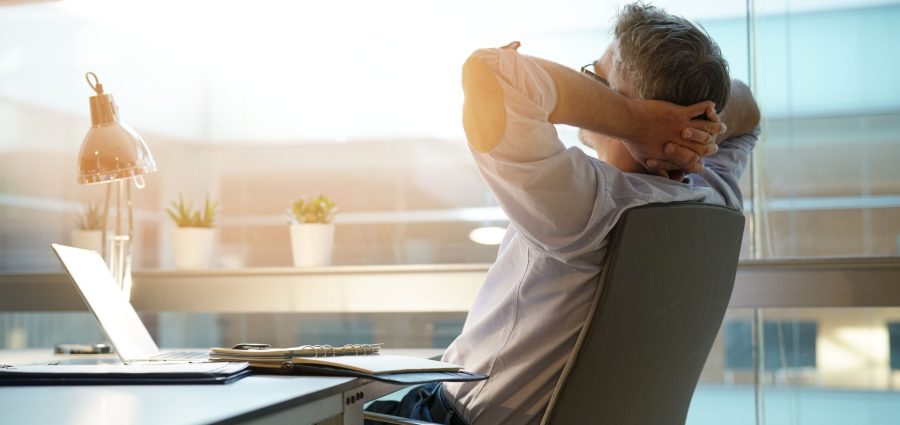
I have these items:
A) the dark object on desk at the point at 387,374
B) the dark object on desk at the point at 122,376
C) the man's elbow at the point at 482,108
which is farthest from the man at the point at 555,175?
the dark object on desk at the point at 122,376

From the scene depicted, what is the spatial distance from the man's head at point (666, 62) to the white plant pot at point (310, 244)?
1643 millimetres

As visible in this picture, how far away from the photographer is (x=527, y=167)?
1.16 metres

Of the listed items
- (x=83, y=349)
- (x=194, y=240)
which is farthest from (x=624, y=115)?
(x=194, y=240)

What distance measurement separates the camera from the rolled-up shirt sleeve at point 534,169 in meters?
1.16

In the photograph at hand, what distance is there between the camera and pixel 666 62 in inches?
52.7

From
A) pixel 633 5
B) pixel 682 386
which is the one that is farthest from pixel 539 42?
pixel 682 386

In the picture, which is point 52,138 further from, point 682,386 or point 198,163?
point 682,386

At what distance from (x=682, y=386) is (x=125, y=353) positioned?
87cm

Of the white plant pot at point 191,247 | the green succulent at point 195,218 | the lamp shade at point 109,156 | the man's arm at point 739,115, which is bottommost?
the white plant pot at point 191,247

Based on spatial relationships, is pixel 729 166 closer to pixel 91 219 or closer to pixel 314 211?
pixel 314 211

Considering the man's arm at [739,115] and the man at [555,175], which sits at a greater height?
the man's arm at [739,115]

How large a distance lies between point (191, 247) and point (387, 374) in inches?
80.8

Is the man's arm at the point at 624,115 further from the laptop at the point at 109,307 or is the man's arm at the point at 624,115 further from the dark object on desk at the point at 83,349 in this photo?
the dark object on desk at the point at 83,349

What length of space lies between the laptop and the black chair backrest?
59 centimetres
